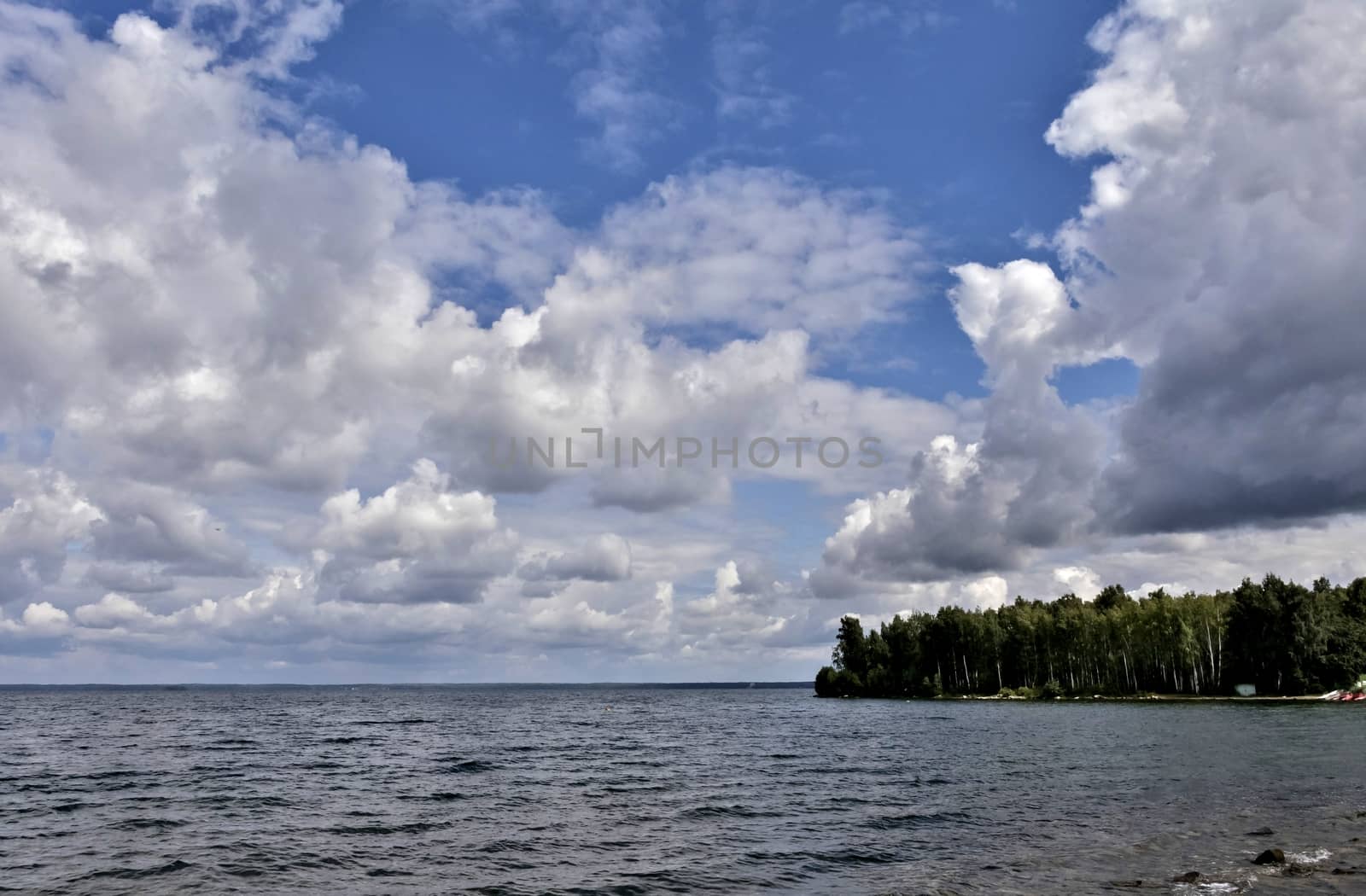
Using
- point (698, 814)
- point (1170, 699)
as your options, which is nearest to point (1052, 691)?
point (1170, 699)

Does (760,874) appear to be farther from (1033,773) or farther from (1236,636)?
(1236,636)

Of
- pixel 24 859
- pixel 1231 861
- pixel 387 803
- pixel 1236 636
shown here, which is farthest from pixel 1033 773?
pixel 1236 636

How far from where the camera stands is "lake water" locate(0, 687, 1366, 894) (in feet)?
103

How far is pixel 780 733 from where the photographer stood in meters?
111

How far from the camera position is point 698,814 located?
150 feet

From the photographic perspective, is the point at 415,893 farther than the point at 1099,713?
No

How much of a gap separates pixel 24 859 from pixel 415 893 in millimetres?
19170

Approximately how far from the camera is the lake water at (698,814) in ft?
103

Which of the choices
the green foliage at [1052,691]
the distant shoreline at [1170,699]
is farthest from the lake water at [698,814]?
the green foliage at [1052,691]

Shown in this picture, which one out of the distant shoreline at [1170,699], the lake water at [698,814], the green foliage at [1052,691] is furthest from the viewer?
the green foliage at [1052,691]

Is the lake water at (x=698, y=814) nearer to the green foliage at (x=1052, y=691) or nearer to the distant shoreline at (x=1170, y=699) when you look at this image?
the distant shoreline at (x=1170, y=699)

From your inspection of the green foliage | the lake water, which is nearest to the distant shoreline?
the green foliage

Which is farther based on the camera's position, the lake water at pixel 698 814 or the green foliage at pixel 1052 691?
the green foliage at pixel 1052 691

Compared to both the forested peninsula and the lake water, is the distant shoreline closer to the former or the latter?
the forested peninsula
